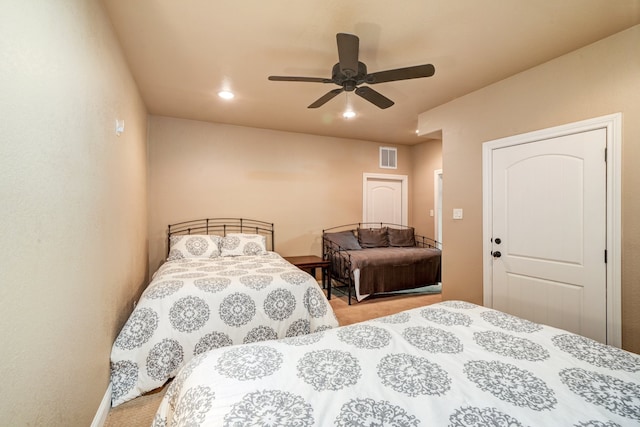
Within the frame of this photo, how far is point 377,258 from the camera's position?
404cm

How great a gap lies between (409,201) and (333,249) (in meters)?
2.02

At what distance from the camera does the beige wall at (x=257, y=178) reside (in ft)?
12.5

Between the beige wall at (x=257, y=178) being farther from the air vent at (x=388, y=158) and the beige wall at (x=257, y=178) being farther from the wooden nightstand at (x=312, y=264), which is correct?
the wooden nightstand at (x=312, y=264)

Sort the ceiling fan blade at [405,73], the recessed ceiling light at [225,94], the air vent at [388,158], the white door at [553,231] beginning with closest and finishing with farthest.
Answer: the ceiling fan blade at [405,73], the white door at [553,231], the recessed ceiling light at [225,94], the air vent at [388,158]

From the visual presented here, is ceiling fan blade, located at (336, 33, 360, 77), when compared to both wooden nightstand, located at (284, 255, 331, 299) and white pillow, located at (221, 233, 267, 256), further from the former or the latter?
wooden nightstand, located at (284, 255, 331, 299)

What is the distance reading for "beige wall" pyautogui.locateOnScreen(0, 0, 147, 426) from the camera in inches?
33.5

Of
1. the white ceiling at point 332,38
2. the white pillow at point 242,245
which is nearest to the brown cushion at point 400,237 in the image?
the white pillow at point 242,245

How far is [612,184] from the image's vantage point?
6.72ft

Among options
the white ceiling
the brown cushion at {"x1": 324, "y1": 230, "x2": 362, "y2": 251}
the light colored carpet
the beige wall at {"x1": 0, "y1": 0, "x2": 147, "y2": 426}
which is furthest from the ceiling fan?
the brown cushion at {"x1": 324, "y1": 230, "x2": 362, "y2": 251}

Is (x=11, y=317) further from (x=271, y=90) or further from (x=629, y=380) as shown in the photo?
(x=271, y=90)

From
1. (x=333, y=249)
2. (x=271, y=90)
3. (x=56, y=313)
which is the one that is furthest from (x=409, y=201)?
(x=56, y=313)

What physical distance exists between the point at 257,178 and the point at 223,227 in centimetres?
92

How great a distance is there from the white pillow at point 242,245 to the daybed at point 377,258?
50.1 inches

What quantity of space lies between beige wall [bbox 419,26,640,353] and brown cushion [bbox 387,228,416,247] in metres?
1.64
